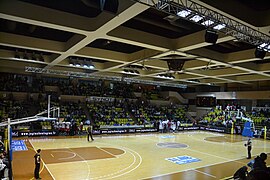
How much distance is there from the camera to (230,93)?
32.2 meters

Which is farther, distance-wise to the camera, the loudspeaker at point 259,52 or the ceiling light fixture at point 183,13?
the loudspeaker at point 259,52

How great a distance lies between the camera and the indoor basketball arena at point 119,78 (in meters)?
8.54

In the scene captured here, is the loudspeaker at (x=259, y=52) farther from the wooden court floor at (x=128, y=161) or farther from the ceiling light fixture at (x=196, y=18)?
the wooden court floor at (x=128, y=161)

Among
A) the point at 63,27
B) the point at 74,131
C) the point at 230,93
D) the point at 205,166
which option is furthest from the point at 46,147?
the point at 230,93

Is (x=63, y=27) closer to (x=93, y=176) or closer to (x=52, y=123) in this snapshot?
(x=93, y=176)

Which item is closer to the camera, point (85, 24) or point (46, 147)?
point (85, 24)

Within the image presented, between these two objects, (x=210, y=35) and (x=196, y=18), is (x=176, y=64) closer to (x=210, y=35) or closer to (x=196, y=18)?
(x=210, y=35)

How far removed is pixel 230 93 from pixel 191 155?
20816 millimetres

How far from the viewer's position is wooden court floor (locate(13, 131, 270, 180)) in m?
9.88

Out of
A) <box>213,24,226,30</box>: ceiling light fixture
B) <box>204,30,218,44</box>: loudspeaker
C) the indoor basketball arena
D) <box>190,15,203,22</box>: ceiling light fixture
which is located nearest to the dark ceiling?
the indoor basketball arena

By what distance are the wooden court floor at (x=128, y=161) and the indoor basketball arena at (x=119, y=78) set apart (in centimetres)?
5

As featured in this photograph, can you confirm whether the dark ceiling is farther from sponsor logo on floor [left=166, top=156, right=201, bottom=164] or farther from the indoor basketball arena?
Result: sponsor logo on floor [left=166, top=156, right=201, bottom=164]

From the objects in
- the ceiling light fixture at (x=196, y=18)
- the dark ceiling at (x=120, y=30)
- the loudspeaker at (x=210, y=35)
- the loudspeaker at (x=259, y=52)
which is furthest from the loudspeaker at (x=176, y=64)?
the ceiling light fixture at (x=196, y=18)

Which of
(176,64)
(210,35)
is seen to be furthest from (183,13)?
(176,64)
